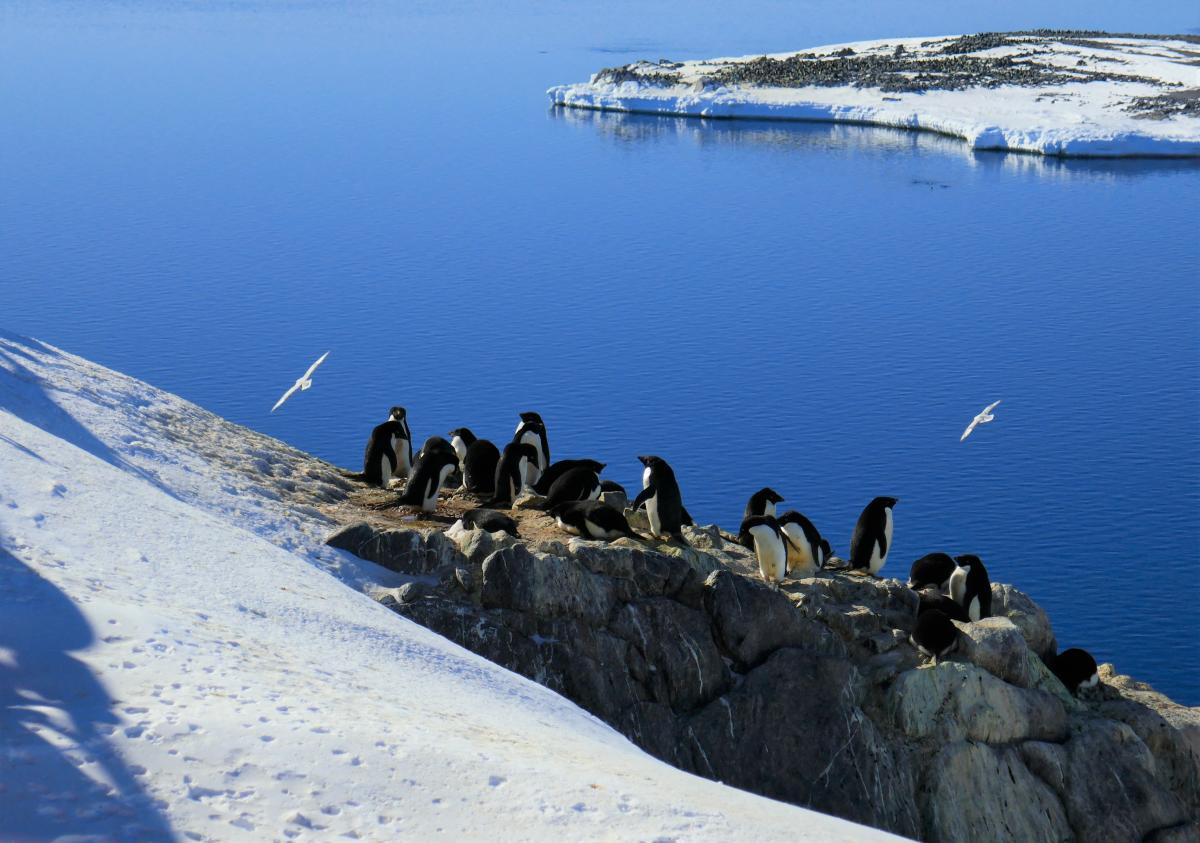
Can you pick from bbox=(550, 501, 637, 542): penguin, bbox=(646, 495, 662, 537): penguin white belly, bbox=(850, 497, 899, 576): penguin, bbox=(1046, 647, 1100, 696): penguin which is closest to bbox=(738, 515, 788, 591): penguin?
bbox=(646, 495, 662, 537): penguin white belly

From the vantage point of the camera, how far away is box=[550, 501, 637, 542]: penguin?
13688mm

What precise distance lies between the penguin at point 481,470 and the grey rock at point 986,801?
251 inches

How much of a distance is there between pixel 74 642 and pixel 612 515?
641 cm

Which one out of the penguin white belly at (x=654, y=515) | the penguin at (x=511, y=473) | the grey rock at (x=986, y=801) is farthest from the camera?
the penguin at (x=511, y=473)

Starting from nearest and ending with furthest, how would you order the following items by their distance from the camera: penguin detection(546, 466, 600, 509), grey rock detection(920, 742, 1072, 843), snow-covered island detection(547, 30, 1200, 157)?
grey rock detection(920, 742, 1072, 843), penguin detection(546, 466, 600, 509), snow-covered island detection(547, 30, 1200, 157)

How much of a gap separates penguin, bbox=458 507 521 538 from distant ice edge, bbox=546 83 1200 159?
4066cm

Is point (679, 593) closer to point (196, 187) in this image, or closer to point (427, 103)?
point (196, 187)

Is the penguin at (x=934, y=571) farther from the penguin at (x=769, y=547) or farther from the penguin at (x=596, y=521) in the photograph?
the penguin at (x=596, y=521)

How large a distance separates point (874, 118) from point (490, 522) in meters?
46.7

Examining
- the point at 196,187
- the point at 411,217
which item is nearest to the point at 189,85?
the point at 196,187

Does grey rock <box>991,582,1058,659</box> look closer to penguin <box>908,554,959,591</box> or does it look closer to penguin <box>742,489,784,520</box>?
penguin <box>908,554,959,591</box>

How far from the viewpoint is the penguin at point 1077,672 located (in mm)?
13648

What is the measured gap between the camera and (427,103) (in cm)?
6188

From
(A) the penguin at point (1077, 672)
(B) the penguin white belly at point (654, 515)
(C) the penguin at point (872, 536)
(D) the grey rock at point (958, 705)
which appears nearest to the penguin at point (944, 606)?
(A) the penguin at point (1077, 672)
